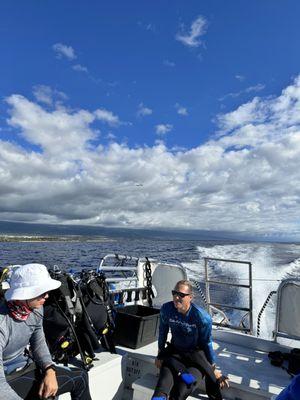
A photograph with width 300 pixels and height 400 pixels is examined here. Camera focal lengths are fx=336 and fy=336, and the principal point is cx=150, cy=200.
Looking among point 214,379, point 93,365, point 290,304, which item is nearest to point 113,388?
point 93,365

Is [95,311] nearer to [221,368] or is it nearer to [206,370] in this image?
[206,370]

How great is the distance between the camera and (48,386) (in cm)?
241

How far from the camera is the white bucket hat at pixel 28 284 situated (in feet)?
7.11

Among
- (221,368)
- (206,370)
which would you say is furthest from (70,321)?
(221,368)

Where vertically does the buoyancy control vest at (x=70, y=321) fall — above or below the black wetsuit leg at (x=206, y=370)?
above

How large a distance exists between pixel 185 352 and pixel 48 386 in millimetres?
1413

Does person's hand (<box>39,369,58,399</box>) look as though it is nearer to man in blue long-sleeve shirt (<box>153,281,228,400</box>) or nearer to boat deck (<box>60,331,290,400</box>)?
boat deck (<box>60,331,290,400</box>)

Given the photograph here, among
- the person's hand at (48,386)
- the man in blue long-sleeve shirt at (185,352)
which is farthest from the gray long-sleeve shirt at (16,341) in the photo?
the man in blue long-sleeve shirt at (185,352)

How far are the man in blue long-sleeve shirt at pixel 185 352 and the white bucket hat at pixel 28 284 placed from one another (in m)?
1.50

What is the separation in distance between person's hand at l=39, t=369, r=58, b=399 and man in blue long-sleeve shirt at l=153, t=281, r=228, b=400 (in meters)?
0.94

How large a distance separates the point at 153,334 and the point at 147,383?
3.45 ft

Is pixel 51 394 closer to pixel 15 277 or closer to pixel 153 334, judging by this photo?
pixel 15 277

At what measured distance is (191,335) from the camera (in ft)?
11.1

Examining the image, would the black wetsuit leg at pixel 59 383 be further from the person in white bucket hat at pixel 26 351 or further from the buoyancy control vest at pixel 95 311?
the buoyancy control vest at pixel 95 311
